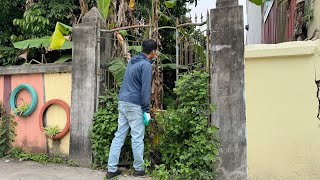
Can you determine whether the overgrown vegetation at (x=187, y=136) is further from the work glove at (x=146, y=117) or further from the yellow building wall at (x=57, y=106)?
the yellow building wall at (x=57, y=106)

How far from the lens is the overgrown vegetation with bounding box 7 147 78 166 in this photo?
552cm

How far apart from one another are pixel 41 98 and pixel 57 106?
1.11 ft

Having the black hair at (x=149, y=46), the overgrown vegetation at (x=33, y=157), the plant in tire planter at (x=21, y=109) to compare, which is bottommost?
the overgrown vegetation at (x=33, y=157)

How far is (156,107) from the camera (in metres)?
5.38

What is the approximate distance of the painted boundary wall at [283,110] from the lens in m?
4.25

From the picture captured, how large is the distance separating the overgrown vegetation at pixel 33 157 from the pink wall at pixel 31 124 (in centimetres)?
9

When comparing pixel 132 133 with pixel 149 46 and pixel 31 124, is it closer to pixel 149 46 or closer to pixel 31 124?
pixel 149 46

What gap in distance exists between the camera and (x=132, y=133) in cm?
466

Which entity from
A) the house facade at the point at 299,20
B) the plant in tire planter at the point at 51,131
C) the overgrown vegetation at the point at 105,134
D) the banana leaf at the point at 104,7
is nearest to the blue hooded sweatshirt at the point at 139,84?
the overgrown vegetation at the point at 105,134

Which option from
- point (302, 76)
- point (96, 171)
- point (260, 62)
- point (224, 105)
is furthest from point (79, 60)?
point (302, 76)

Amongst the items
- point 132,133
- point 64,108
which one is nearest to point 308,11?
point 132,133

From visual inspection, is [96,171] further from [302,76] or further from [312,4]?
[312,4]

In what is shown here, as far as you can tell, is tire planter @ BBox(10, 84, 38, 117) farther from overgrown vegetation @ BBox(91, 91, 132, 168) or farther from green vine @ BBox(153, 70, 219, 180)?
green vine @ BBox(153, 70, 219, 180)

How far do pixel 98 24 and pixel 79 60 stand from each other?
0.60 meters
